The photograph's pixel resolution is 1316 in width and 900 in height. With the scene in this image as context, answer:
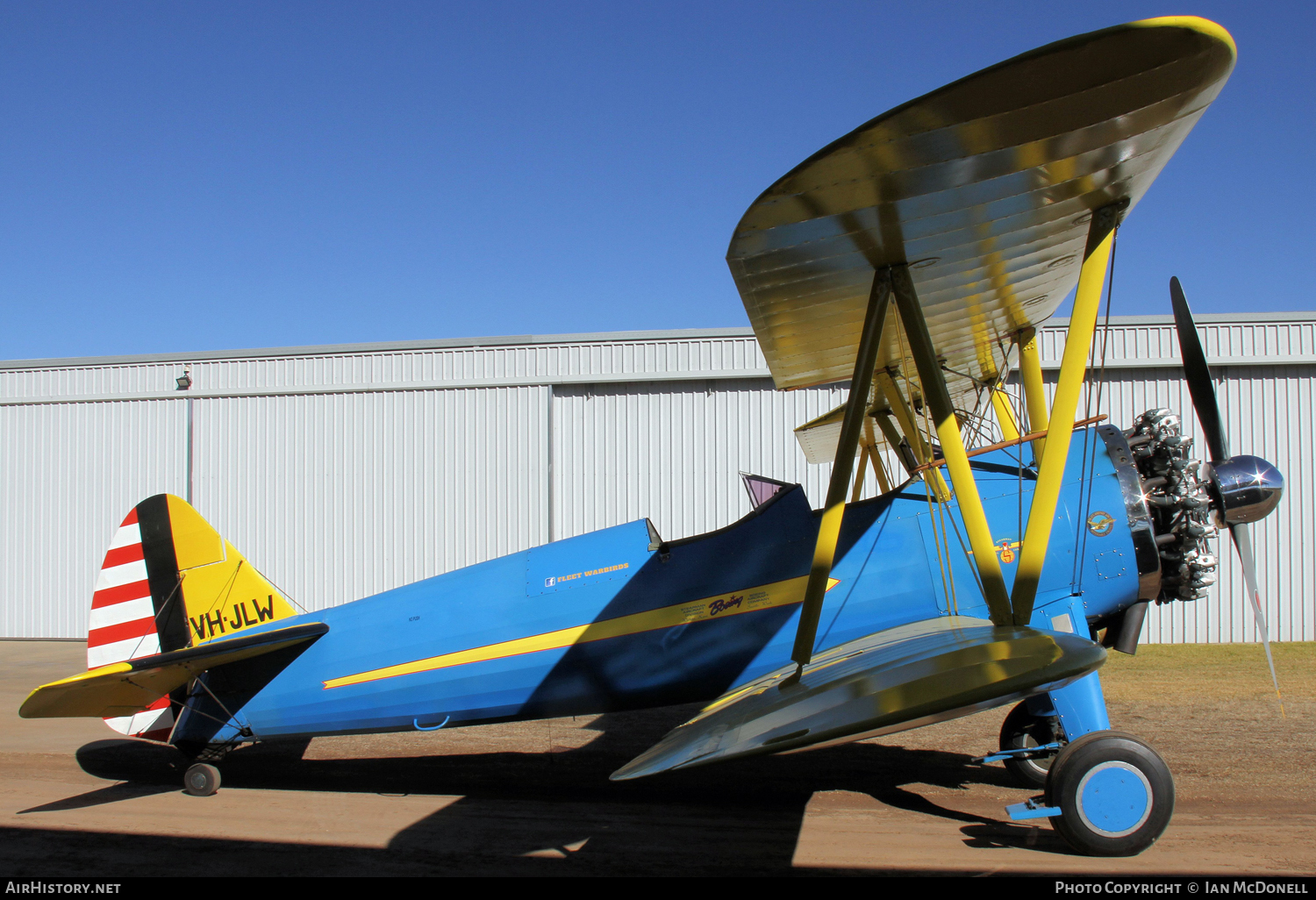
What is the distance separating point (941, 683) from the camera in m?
2.81

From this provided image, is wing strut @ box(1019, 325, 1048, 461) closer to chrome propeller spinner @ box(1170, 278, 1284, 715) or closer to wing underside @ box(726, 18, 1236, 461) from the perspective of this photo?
wing underside @ box(726, 18, 1236, 461)

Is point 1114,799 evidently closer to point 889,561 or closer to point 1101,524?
point 1101,524

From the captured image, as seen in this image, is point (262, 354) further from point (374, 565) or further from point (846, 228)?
point (846, 228)

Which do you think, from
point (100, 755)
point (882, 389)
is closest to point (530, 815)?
point (882, 389)

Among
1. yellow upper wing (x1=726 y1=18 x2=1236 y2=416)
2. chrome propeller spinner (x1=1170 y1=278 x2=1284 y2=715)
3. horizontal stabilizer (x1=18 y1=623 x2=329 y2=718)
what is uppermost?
yellow upper wing (x1=726 y1=18 x2=1236 y2=416)

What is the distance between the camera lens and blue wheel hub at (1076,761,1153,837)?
3.78 m

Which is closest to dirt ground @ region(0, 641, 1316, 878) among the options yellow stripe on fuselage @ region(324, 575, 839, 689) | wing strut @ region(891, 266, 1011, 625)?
yellow stripe on fuselage @ region(324, 575, 839, 689)

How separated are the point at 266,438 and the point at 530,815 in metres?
11.1

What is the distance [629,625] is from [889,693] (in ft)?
7.07

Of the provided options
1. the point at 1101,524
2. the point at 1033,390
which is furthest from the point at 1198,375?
the point at 1101,524

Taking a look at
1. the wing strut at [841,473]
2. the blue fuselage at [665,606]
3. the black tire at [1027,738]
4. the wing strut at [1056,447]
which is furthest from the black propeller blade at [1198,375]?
the wing strut at [841,473]

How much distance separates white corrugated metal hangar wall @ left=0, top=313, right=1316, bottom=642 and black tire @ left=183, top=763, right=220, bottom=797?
7.47 m

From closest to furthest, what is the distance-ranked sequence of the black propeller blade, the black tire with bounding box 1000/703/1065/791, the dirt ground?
the dirt ground
the black propeller blade
the black tire with bounding box 1000/703/1065/791

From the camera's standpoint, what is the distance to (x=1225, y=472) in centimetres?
459
